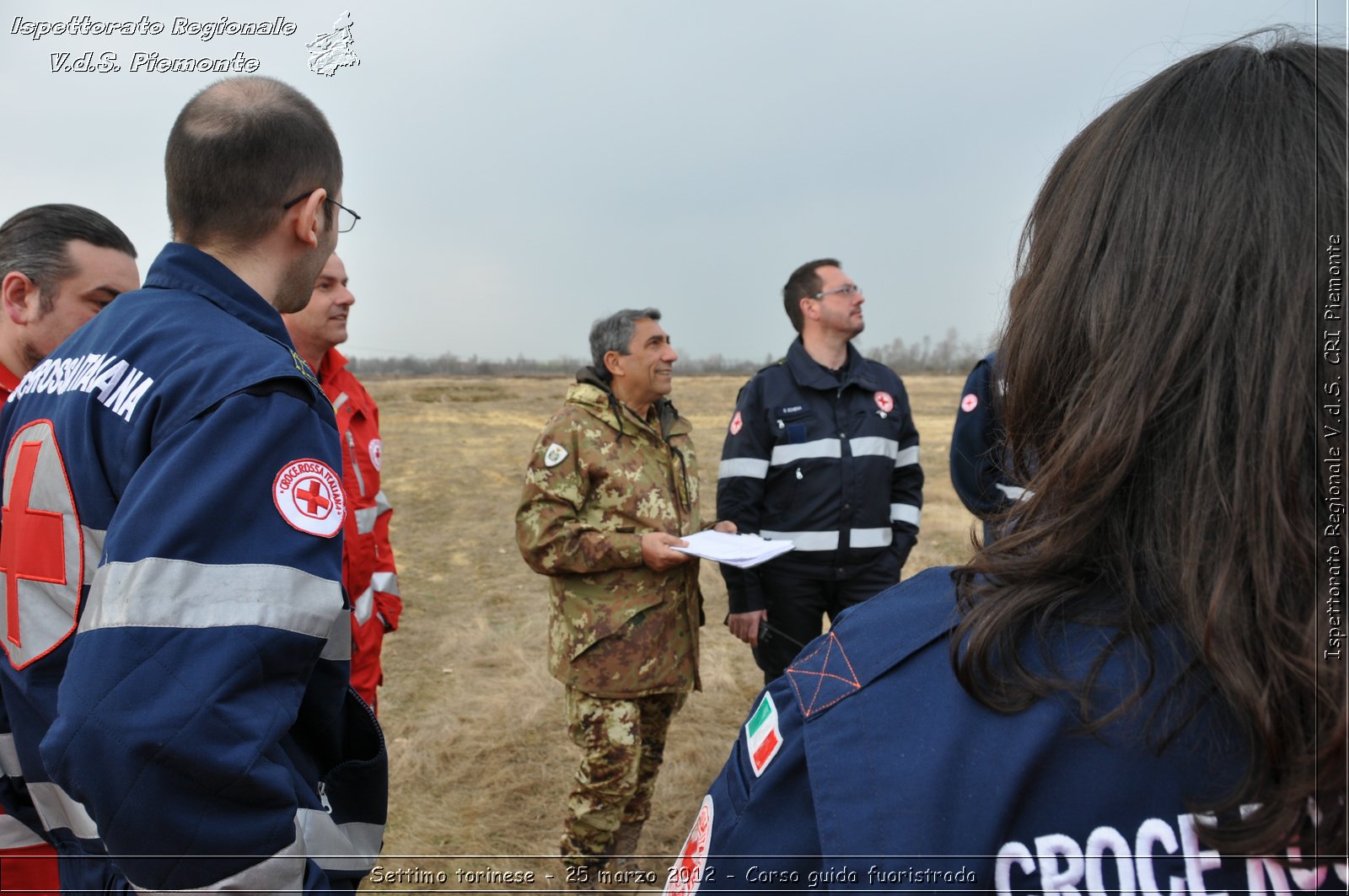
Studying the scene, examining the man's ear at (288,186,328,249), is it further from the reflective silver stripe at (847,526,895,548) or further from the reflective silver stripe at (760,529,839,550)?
the reflective silver stripe at (847,526,895,548)

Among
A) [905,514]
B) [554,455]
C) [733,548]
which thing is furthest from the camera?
[905,514]

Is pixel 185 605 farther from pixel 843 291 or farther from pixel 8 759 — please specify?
A: pixel 843 291

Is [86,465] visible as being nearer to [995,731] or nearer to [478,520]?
[995,731]

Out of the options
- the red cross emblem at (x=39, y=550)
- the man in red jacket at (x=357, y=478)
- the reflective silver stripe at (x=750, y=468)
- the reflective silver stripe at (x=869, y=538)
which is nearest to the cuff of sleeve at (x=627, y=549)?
the man in red jacket at (x=357, y=478)

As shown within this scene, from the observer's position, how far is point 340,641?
1516mm

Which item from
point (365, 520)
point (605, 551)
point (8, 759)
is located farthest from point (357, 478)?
point (8, 759)

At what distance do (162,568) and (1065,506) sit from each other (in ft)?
4.04

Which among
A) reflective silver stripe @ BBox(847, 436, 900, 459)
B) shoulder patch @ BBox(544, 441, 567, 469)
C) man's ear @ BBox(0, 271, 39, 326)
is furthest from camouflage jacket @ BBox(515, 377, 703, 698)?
man's ear @ BBox(0, 271, 39, 326)

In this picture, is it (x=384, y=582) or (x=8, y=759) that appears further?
(x=384, y=582)

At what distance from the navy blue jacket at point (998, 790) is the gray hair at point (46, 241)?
275cm

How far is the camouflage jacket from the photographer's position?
342 centimetres

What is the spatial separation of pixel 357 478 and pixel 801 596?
2.38m

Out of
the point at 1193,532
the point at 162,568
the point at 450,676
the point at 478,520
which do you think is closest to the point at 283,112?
the point at 162,568

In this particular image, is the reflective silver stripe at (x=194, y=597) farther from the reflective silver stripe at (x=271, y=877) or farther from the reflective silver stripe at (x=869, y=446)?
the reflective silver stripe at (x=869, y=446)
